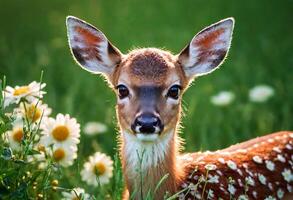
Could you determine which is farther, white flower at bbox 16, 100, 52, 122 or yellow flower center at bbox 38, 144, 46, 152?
yellow flower center at bbox 38, 144, 46, 152

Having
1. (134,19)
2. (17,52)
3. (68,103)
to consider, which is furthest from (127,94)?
Answer: (134,19)

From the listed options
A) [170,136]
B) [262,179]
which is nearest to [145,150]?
[170,136]

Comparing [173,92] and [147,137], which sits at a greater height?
[173,92]

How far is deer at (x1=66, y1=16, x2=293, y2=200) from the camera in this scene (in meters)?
6.63

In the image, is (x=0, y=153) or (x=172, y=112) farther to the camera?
(x=172, y=112)

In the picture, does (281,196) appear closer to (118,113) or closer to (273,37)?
(118,113)

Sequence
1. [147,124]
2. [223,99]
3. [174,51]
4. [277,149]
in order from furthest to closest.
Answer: [174,51]
[223,99]
[277,149]
[147,124]

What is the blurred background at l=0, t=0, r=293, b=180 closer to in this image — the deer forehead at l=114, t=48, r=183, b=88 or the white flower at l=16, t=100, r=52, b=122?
the deer forehead at l=114, t=48, r=183, b=88

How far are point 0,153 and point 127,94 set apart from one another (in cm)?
96

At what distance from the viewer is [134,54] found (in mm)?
6973

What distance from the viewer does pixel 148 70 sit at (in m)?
6.74

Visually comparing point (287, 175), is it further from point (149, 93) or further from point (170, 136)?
point (149, 93)

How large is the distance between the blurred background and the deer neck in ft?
4.75

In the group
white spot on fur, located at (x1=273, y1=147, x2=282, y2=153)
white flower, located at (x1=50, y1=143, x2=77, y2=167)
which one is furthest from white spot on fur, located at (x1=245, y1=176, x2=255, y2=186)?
white flower, located at (x1=50, y1=143, x2=77, y2=167)
